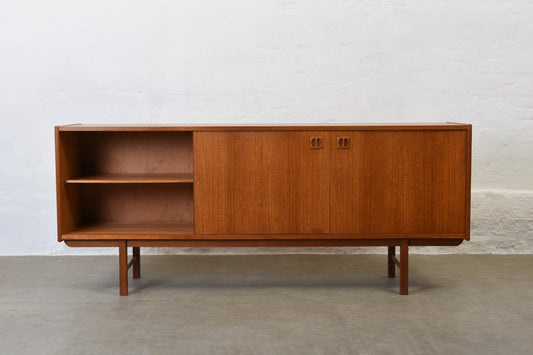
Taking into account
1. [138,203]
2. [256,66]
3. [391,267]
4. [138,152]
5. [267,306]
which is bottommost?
[267,306]

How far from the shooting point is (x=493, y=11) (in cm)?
553

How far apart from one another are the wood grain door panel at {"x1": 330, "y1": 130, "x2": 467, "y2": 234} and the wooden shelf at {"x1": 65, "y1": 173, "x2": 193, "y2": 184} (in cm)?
110

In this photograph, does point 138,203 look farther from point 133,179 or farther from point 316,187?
point 316,187

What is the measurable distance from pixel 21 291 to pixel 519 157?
4385mm

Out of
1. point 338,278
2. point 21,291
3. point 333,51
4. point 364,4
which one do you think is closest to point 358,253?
point 338,278

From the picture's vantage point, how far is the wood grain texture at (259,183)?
4.23 m

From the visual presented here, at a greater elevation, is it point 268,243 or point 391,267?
point 268,243

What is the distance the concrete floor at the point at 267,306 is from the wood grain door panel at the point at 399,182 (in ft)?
1.71

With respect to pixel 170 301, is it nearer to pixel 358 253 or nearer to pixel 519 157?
pixel 358 253

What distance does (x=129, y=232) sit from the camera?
4.32 meters

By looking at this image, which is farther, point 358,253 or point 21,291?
point 358,253

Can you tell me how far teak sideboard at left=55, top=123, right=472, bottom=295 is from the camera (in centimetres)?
423

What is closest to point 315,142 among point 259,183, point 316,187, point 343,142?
point 343,142

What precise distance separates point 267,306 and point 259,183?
0.84 meters
